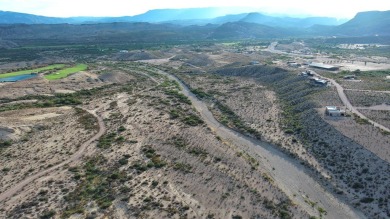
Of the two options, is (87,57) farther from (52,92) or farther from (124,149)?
(124,149)

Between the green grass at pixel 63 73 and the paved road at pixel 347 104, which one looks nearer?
the paved road at pixel 347 104

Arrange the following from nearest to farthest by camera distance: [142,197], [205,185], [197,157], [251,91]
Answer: [142,197], [205,185], [197,157], [251,91]

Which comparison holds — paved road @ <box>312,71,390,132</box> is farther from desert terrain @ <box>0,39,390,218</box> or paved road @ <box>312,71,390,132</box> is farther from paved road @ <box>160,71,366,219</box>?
paved road @ <box>160,71,366,219</box>

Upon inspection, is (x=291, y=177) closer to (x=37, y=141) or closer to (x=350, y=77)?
(x=37, y=141)

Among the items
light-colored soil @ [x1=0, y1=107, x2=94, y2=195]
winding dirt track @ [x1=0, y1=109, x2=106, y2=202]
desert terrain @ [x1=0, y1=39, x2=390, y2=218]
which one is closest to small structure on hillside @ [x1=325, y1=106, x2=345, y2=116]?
desert terrain @ [x1=0, y1=39, x2=390, y2=218]

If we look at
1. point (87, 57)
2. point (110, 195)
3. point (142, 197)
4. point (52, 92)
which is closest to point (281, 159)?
point (142, 197)

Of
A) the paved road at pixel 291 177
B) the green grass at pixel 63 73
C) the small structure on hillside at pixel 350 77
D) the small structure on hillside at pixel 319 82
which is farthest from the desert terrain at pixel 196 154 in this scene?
the green grass at pixel 63 73

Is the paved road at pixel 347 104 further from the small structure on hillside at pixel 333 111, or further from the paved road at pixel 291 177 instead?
the paved road at pixel 291 177

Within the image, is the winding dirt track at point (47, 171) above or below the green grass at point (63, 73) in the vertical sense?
above
